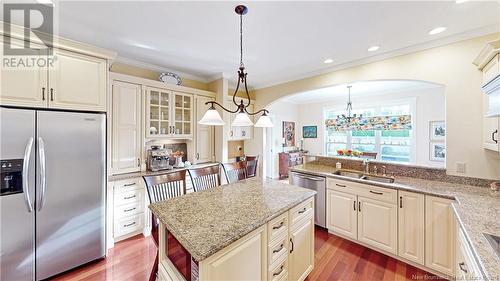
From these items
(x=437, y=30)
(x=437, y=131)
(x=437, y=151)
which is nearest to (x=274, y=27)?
(x=437, y=30)

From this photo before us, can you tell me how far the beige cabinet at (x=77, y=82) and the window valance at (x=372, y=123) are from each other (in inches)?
242

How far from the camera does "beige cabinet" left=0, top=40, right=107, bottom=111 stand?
5.71 feet

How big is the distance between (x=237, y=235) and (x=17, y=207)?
2.15 meters

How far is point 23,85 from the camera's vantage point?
177 centimetres

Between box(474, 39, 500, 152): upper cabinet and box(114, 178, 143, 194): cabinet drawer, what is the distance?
3769 mm

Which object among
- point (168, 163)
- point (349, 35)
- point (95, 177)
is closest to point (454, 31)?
point (349, 35)

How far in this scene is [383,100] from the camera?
17.6 feet

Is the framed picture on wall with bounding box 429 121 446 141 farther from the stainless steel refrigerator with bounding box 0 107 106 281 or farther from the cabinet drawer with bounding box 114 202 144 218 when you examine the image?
the stainless steel refrigerator with bounding box 0 107 106 281

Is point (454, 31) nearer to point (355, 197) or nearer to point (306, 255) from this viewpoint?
point (355, 197)

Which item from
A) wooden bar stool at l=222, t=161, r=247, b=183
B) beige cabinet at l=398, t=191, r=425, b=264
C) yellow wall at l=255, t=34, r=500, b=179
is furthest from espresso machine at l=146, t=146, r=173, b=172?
yellow wall at l=255, t=34, r=500, b=179

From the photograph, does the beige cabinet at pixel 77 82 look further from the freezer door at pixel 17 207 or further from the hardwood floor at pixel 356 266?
the hardwood floor at pixel 356 266

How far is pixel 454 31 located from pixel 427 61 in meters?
0.36

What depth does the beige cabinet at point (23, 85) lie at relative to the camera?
1.70 metres

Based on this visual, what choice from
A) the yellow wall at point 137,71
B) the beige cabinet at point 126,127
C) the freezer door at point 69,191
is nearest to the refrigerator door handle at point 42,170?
the freezer door at point 69,191
